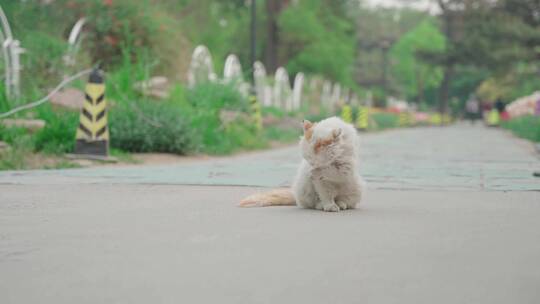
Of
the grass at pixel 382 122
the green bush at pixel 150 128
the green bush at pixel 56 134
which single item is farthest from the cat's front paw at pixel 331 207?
the grass at pixel 382 122

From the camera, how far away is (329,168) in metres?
6.17

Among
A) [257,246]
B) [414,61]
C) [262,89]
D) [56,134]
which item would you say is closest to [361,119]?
[262,89]

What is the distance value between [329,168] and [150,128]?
7.80 meters

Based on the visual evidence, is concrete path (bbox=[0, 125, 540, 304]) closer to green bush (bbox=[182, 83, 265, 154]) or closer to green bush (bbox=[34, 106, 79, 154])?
green bush (bbox=[34, 106, 79, 154])

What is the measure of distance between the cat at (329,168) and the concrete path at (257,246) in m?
0.19

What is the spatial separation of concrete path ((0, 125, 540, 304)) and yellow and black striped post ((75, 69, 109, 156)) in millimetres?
3264

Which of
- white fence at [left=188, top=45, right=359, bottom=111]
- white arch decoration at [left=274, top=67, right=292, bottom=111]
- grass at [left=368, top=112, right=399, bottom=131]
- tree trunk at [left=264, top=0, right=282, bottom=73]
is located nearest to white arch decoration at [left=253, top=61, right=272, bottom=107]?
white fence at [left=188, top=45, right=359, bottom=111]

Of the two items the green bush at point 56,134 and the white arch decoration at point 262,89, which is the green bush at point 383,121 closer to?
the white arch decoration at point 262,89

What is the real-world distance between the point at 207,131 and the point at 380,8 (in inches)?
4508

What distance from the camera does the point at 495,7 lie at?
45.3 m

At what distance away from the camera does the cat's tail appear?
6797 mm

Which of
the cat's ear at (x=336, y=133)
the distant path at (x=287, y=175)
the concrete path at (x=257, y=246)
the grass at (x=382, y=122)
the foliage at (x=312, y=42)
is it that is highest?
the foliage at (x=312, y=42)

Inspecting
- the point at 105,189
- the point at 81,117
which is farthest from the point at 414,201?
the point at 81,117

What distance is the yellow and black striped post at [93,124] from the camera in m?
11.9
